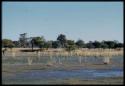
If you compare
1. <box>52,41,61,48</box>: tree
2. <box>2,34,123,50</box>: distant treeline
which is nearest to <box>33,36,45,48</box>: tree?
<box>2,34,123,50</box>: distant treeline

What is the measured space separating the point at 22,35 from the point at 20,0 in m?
98.5

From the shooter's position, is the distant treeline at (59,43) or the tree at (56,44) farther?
the tree at (56,44)

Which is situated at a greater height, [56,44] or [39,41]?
[39,41]

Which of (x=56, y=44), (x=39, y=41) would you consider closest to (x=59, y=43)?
(x=56, y=44)

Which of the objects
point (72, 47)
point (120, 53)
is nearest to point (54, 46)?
point (72, 47)

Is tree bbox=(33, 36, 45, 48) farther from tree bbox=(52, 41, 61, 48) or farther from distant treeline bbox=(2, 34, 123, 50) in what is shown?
tree bbox=(52, 41, 61, 48)

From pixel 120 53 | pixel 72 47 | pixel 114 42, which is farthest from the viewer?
pixel 114 42

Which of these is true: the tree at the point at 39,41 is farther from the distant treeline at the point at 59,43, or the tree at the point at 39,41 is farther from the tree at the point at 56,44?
the tree at the point at 56,44

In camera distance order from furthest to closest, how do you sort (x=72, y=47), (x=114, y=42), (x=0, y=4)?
(x=114, y=42)
(x=72, y=47)
(x=0, y=4)

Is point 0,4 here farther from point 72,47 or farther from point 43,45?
point 43,45

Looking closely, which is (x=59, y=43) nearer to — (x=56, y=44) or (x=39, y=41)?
(x=56, y=44)

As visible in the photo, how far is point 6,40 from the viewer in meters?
80.9

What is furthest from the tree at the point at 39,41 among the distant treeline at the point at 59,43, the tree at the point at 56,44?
the tree at the point at 56,44

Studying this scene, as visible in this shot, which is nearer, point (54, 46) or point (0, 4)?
point (0, 4)
